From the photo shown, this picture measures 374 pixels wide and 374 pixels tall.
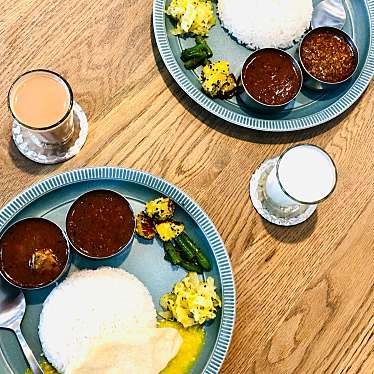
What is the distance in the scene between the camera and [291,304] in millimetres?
2621

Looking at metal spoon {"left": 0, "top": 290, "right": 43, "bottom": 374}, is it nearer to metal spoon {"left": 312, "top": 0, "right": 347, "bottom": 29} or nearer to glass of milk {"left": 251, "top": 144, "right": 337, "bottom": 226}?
glass of milk {"left": 251, "top": 144, "right": 337, "bottom": 226}

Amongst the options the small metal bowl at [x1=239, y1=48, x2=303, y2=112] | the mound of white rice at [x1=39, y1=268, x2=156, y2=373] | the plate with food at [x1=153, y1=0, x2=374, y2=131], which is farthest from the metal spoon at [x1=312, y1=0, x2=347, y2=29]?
the mound of white rice at [x1=39, y1=268, x2=156, y2=373]

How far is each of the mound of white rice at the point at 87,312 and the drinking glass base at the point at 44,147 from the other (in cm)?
48

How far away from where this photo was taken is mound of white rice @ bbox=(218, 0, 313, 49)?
2.77 m

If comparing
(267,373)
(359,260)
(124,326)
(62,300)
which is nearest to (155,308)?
(124,326)

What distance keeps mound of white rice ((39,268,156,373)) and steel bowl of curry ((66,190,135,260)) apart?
0.12 metres

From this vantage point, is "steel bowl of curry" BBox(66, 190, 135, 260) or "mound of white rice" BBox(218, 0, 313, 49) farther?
"mound of white rice" BBox(218, 0, 313, 49)

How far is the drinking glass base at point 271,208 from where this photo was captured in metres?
2.66

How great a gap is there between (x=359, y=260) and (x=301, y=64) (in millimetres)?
838

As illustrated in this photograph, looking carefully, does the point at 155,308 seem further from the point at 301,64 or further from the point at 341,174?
the point at 301,64

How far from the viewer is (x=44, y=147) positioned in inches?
104

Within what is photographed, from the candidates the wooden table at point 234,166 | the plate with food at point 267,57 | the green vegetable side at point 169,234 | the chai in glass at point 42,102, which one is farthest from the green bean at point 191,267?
the chai in glass at point 42,102

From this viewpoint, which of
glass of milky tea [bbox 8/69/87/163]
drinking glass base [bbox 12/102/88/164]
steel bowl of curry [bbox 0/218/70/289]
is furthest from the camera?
drinking glass base [bbox 12/102/88/164]

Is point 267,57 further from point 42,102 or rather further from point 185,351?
point 185,351
